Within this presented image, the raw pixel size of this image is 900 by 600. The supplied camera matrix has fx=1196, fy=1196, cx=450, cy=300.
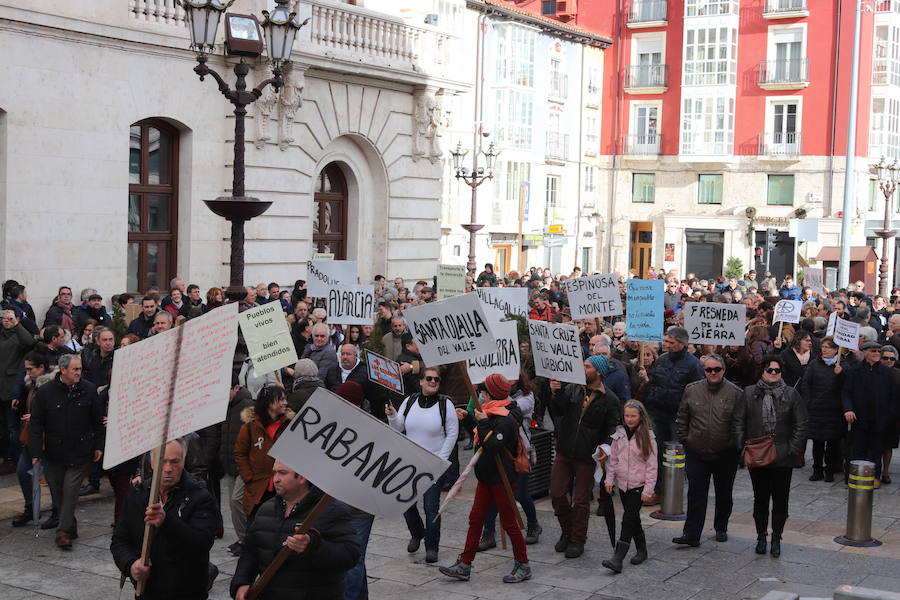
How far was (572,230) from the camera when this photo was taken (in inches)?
2064

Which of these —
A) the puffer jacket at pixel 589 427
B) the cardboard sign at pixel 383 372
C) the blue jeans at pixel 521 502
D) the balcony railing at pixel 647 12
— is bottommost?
the blue jeans at pixel 521 502

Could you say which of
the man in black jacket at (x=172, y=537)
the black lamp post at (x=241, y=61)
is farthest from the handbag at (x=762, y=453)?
the black lamp post at (x=241, y=61)

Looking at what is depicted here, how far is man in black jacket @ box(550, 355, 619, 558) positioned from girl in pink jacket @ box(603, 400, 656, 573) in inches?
5.7

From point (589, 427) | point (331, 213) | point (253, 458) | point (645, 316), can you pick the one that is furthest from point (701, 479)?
point (331, 213)

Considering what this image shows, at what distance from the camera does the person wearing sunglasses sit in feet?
33.4

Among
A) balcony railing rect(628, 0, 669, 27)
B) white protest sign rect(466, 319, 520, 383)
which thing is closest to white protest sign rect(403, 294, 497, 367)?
white protest sign rect(466, 319, 520, 383)

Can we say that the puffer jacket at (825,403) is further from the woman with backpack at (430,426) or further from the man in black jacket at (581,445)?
the woman with backpack at (430,426)

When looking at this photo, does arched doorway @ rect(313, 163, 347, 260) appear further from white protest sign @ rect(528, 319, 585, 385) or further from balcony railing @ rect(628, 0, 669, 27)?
balcony railing @ rect(628, 0, 669, 27)

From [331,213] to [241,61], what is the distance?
10494mm

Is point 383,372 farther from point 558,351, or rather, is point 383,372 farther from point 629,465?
point 629,465

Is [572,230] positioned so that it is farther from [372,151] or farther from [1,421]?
[1,421]

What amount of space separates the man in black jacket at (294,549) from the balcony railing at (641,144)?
48.6 meters

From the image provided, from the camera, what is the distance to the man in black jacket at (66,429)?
33.2 feet

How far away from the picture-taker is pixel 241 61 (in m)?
15.0
